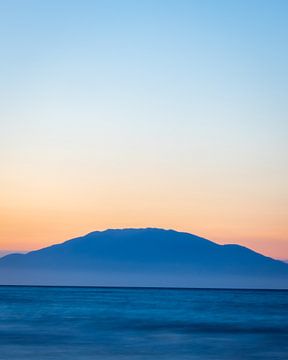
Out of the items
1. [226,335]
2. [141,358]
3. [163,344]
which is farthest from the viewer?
[226,335]

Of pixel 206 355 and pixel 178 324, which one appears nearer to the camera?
pixel 206 355

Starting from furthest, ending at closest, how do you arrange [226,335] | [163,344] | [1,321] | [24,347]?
[1,321] < [226,335] < [163,344] < [24,347]

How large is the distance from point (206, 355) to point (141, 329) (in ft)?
58.9

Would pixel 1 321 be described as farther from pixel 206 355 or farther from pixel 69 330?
pixel 206 355

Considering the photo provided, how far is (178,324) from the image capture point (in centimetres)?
6612

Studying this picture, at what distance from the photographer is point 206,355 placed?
1613 inches

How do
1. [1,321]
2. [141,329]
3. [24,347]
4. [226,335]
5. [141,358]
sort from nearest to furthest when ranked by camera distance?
[141,358] → [24,347] → [226,335] → [141,329] → [1,321]

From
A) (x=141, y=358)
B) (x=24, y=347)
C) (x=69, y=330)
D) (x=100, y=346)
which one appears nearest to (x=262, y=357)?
(x=141, y=358)

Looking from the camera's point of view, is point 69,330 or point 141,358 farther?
point 69,330

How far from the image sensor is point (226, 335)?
54.4 meters

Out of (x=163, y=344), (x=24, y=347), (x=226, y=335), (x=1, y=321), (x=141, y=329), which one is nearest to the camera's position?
(x=24, y=347)

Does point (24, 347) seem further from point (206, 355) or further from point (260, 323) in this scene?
point (260, 323)

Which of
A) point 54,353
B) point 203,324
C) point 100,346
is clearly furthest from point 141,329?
point 54,353

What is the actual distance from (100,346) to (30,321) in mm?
23188
